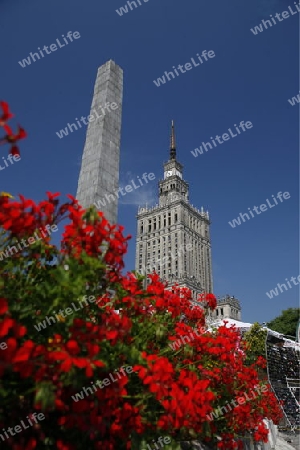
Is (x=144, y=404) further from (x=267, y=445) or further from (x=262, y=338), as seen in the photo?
(x=262, y=338)

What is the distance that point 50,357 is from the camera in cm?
191

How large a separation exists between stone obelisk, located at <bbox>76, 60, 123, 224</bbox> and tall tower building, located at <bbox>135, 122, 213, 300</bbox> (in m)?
64.8

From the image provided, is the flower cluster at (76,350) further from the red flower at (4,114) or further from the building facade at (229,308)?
the building facade at (229,308)

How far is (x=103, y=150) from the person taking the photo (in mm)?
9109

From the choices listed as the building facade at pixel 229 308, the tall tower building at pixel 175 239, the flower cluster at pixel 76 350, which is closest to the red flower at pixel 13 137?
the flower cluster at pixel 76 350

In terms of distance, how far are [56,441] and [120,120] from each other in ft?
29.9

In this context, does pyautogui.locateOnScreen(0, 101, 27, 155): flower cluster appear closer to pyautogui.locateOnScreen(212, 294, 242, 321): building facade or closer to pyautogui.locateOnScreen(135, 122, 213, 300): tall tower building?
pyautogui.locateOnScreen(135, 122, 213, 300): tall tower building

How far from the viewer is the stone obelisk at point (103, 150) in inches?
343

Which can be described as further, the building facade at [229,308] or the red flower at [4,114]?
the building facade at [229,308]

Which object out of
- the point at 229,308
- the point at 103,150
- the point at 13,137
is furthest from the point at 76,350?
the point at 229,308

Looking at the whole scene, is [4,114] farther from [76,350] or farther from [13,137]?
[76,350]

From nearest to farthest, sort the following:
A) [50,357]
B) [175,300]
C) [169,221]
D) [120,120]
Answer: [50,357] → [175,300] → [120,120] → [169,221]

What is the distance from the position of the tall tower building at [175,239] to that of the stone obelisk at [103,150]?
213 feet

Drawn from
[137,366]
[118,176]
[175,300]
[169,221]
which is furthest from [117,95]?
[169,221]
